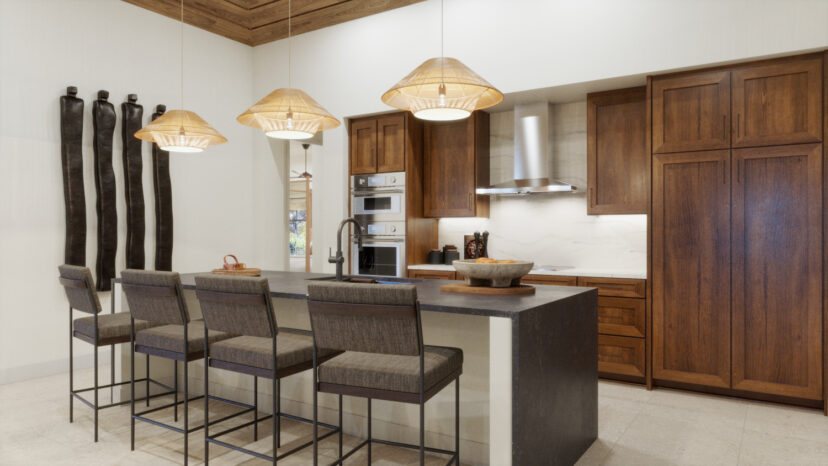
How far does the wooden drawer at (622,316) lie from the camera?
3.85m

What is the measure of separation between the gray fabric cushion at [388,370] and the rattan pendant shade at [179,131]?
73.1 inches

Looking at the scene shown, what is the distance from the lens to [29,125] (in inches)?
162

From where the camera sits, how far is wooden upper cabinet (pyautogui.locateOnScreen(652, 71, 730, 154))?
141 inches

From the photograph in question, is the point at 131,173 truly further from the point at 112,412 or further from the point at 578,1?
the point at 578,1

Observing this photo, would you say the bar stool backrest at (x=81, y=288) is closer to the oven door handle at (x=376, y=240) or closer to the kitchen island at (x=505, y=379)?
the kitchen island at (x=505, y=379)

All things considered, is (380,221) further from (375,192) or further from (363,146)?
(363,146)

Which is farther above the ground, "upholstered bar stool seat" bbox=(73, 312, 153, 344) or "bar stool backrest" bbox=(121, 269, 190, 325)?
"bar stool backrest" bbox=(121, 269, 190, 325)

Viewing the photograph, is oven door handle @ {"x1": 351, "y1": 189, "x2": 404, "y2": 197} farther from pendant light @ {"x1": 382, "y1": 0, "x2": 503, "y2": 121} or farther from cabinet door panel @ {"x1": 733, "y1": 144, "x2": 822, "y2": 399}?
cabinet door panel @ {"x1": 733, "y1": 144, "x2": 822, "y2": 399}

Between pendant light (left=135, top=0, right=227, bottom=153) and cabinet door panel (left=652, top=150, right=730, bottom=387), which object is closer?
pendant light (left=135, top=0, right=227, bottom=153)

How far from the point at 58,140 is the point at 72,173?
30 cm

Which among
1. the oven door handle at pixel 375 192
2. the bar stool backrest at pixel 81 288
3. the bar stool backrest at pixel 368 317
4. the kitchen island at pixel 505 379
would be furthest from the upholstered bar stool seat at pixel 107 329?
the oven door handle at pixel 375 192

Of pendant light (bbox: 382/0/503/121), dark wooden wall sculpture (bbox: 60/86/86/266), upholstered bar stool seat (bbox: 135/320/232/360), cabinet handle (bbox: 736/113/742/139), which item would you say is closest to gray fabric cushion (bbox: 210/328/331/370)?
upholstered bar stool seat (bbox: 135/320/232/360)

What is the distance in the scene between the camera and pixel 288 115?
119 inches

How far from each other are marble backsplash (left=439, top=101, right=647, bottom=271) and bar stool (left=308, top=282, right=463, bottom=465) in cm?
294
